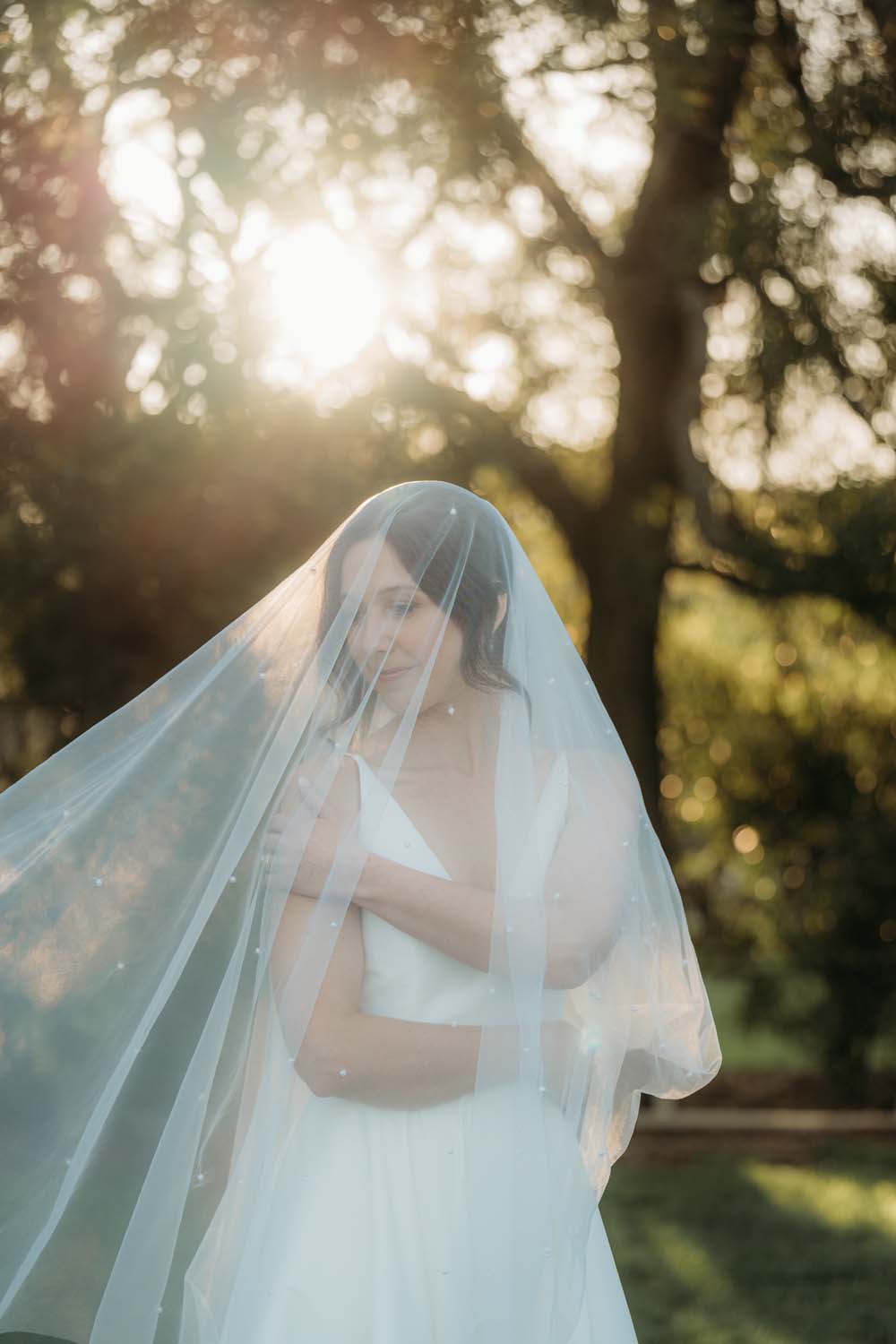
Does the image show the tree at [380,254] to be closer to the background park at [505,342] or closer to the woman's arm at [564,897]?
the background park at [505,342]

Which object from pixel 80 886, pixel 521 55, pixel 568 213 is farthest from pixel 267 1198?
pixel 568 213

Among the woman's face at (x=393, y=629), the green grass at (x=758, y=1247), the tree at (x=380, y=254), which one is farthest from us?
the green grass at (x=758, y=1247)

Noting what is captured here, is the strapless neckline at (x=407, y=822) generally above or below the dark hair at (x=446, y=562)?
below

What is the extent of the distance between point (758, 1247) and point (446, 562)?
15.4ft

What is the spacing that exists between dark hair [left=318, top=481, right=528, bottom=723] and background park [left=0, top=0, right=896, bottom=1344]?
109 inches

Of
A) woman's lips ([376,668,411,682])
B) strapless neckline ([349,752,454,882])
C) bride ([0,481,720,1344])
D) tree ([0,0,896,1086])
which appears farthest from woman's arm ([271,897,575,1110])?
tree ([0,0,896,1086])

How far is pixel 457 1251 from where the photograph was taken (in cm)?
189

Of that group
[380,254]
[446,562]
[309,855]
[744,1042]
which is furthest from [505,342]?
[309,855]

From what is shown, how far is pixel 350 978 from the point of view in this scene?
6.22 feet

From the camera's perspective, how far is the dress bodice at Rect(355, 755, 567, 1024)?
1937 mm

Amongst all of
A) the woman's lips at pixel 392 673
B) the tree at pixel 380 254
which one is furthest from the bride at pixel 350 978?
the tree at pixel 380 254

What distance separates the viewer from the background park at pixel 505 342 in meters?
4.61

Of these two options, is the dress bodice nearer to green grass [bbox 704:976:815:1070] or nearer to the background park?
the background park

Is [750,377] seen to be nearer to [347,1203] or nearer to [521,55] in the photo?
[521,55]
